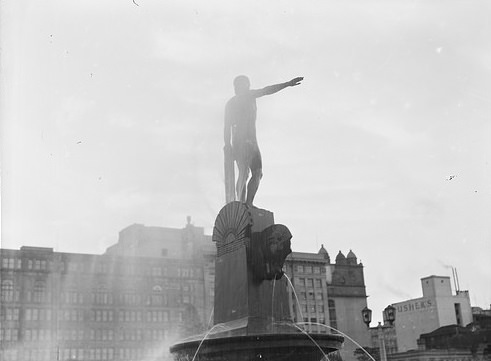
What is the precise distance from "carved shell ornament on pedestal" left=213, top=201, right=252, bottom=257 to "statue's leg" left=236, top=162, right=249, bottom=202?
87 centimetres

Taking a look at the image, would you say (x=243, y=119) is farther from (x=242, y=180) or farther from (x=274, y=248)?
(x=274, y=248)

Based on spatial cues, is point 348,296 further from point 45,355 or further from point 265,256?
point 265,256

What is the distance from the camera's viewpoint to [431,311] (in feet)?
335

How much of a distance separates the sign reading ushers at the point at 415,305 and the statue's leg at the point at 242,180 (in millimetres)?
95671

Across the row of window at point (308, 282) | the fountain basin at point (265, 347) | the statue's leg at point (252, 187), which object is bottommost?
the fountain basin at point (265, 347)

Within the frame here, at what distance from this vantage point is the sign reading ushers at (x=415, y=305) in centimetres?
10312

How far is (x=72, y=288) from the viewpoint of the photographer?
290 feet

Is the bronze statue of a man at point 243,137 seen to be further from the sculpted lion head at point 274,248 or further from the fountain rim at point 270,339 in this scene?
the fountain rim at point 270,339

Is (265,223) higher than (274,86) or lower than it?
lower

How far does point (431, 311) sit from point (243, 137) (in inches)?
3795

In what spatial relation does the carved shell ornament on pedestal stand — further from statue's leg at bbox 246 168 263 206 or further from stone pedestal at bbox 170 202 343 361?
statue's leg at bbox 246 168 263 206

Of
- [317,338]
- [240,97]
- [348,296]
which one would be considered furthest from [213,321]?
[348,296]

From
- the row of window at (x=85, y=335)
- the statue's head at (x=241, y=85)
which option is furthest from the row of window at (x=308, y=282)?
the statue's head at (x=241, y=85)

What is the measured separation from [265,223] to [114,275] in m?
80.3
